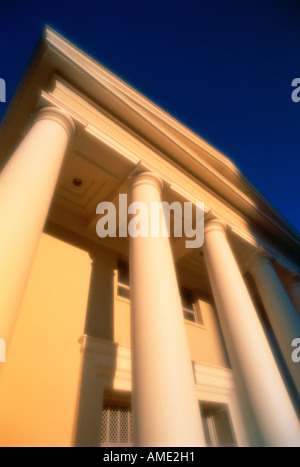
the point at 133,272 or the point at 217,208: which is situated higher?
the point at 217,208

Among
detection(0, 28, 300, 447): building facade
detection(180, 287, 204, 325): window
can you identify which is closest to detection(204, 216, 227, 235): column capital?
detection(0, 28, 300, 447): building facade

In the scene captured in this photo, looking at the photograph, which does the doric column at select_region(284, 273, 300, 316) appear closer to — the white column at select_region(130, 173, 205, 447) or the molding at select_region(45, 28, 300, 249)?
the molding at select_region(45, 28, 300, 249)

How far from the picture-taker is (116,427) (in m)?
7.46

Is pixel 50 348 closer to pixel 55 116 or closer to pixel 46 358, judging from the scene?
pixel 46 358

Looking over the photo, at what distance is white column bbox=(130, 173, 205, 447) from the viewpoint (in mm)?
3822

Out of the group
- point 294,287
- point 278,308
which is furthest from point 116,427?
point 294,287

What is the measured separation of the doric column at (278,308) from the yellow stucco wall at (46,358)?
791cm

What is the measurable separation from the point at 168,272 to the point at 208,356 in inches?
297

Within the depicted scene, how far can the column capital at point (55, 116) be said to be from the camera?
6.96m

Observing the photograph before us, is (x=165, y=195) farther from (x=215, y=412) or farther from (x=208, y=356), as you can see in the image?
(x=215, y=412)

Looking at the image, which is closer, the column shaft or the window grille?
the window grille

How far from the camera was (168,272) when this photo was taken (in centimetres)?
602

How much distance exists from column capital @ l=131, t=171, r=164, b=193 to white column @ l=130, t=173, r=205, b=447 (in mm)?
2702
